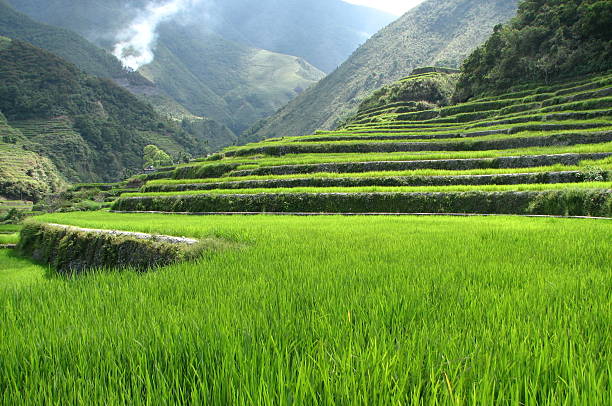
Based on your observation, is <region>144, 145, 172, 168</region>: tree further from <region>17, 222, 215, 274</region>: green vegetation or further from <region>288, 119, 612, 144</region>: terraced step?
<region>17, 222, 215, 274</region>: green vegetation

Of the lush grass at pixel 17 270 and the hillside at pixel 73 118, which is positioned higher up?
the hillside at pixel 73 118

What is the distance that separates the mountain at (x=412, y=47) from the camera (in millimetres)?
145000

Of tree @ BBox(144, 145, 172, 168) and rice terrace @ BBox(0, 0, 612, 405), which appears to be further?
tree @ BBox(144, 145, 172, 168)

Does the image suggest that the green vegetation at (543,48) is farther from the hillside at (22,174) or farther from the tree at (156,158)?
the tree at (156,158)

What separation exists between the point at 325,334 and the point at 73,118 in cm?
16717

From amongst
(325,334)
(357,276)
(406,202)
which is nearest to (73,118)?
(406,202)

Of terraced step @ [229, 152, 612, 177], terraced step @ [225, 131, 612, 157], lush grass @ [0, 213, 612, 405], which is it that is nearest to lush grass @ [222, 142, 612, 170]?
terraced step @ [229, 152, 612, 177]

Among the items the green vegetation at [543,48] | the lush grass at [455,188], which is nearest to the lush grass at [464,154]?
the lush grass at [455,188]

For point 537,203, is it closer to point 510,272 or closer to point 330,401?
point 510,272

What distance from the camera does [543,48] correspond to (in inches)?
1702

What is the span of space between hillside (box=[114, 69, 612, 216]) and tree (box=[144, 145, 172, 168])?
88.3m

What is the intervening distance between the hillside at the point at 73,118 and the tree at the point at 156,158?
7506 millimetres

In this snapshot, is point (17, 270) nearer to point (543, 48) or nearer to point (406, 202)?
point (406, 202)

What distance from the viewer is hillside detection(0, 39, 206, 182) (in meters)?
116
